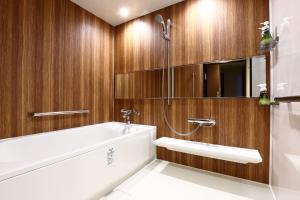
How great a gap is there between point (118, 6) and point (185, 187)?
2591 millimetres

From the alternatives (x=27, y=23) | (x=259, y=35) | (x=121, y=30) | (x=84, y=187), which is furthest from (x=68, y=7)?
(x=259, y=35)

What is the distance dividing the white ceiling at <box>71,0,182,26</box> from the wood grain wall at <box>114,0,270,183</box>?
0.11m

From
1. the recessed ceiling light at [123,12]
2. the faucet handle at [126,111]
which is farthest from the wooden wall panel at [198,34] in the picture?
the faucet handle at [126,111]

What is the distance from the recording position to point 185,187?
1.66 m

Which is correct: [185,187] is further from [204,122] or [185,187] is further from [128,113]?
[128,113]

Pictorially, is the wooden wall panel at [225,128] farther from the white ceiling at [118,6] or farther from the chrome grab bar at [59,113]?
the white ceiling at [118,6]

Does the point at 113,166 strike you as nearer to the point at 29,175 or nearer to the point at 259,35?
the point at 29,175

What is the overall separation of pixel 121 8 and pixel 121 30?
482 millimetres

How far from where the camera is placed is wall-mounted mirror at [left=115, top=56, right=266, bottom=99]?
1.73 metres

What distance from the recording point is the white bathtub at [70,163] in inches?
37.9

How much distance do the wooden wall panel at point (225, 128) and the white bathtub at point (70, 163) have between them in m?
0.38

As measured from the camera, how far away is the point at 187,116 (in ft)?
6.98

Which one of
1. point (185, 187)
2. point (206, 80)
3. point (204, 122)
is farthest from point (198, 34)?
point (185, 187)

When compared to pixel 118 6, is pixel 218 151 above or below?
below
